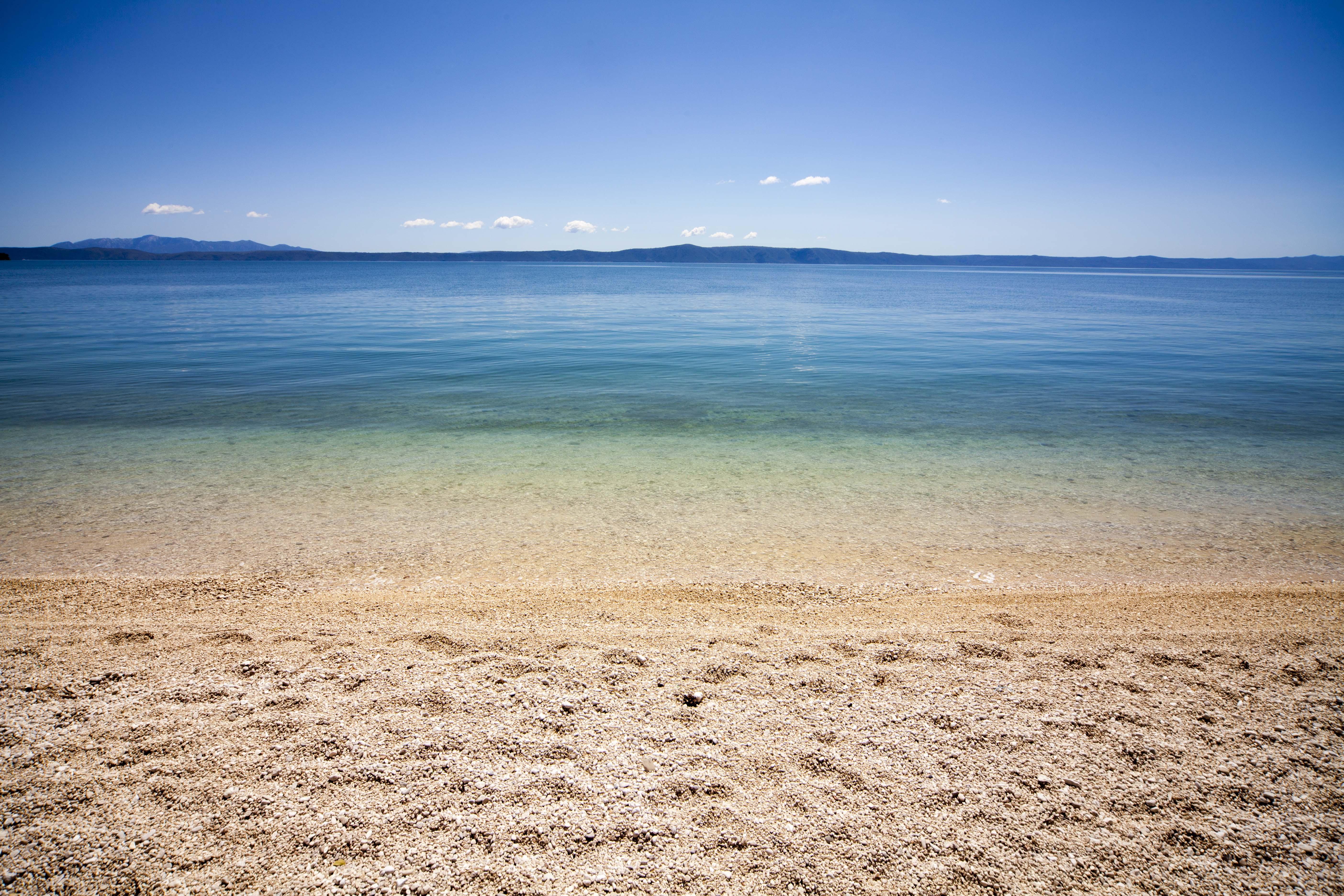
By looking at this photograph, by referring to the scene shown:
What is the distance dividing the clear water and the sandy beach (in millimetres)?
1406

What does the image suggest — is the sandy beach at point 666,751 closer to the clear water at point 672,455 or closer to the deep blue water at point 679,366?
the clear water at point 672,455

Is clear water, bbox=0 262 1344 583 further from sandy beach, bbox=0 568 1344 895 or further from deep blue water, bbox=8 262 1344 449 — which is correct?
sandy beach, bbox=0 568 1344 895

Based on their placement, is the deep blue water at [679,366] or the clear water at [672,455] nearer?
the clear water at [672,455]

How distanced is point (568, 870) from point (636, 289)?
69.9m

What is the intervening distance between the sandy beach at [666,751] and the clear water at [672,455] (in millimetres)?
1406

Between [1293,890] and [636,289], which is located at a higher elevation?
[636,289]

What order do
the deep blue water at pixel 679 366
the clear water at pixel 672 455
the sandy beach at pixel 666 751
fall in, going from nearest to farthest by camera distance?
the sandy beach at pixel 666 751 < the clear water at pixel 672 455 < the deep blue water at pixel 679 366

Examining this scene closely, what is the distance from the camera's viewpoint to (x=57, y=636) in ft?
14.8

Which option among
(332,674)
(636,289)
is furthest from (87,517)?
(636,289)

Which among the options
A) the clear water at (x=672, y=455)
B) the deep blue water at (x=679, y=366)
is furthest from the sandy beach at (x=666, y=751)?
the deep blue water at (x=679, y=366)

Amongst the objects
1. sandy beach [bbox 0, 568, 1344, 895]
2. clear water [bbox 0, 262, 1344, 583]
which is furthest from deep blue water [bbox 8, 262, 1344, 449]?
sandy beach [bbox 0, 568, 1344, 895]

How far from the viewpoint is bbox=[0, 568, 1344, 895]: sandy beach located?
2.70 metres

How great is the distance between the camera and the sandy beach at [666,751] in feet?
8.86

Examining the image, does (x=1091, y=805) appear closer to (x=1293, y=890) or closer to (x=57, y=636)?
(x=1293, y=890)
